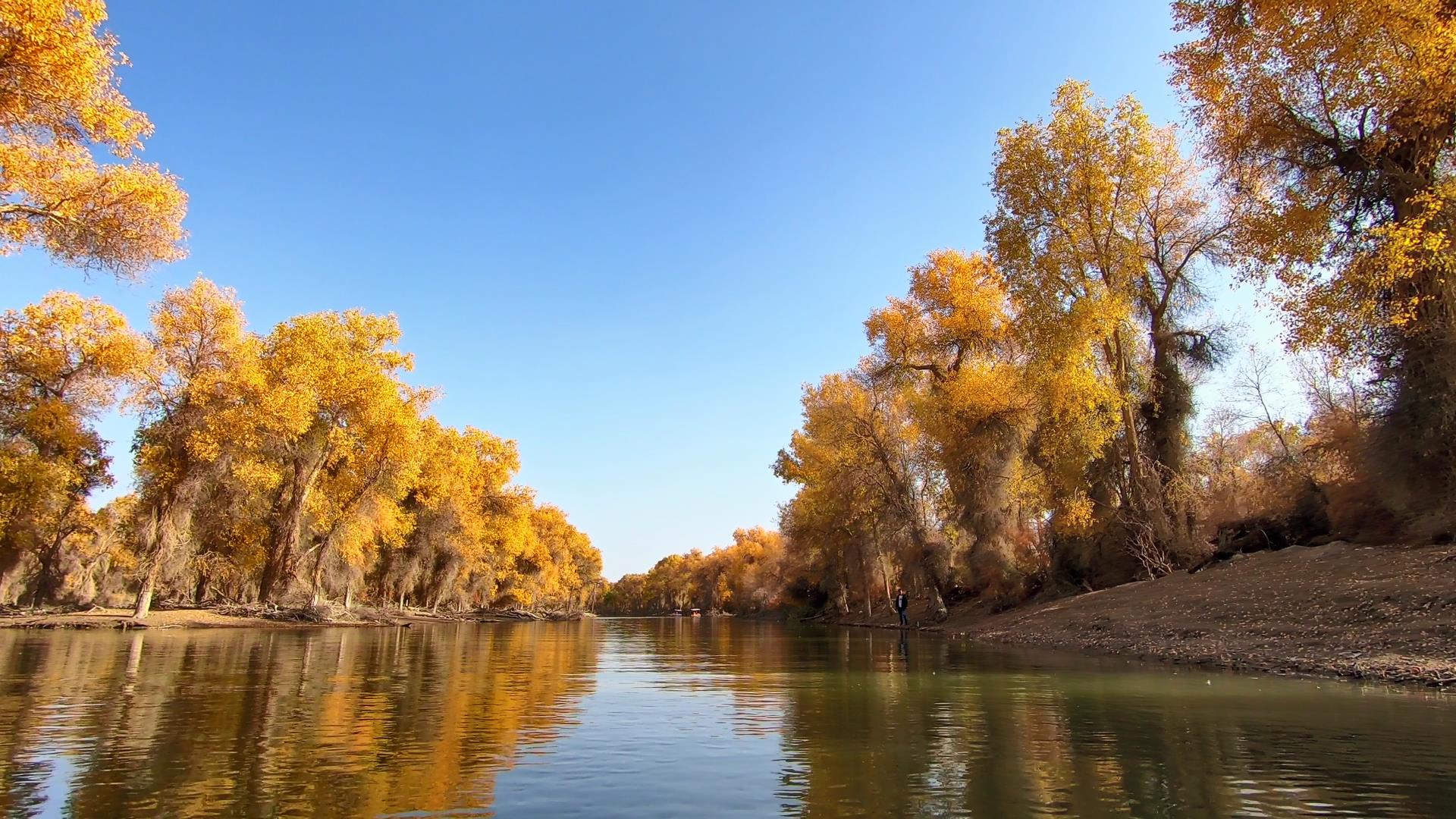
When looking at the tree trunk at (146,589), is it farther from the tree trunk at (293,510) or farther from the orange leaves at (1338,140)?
the orange leaves at (1338,140)

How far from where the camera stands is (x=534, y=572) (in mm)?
67938

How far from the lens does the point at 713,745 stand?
6.47 m

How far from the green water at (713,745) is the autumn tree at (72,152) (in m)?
7.75

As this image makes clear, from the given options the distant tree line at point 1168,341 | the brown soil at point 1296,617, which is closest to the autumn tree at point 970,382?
the distant tree line at point 1168,341

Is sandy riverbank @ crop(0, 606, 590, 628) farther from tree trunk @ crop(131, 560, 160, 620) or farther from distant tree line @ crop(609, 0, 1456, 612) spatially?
distant tree line @ crop(609, 0, 1456, 612)

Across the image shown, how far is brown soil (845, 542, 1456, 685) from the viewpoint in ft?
35.5

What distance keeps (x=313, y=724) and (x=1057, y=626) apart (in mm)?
19770

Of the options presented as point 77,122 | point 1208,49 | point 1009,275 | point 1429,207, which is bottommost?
point 1429,207

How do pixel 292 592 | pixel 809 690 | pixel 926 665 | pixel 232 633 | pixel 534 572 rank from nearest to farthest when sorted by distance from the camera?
pixel 809 690, pixel 926 665, pixel 232 633, pixel 292 592, pixel 534 572

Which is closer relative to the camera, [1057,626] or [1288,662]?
[1288,662]

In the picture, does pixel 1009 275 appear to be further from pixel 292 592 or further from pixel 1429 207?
pixel 292 592

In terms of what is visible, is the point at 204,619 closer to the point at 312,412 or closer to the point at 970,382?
the point at 312,412

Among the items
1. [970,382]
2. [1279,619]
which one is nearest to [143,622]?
[970,382]

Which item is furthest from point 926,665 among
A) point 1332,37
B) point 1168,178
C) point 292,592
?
point 292,592
